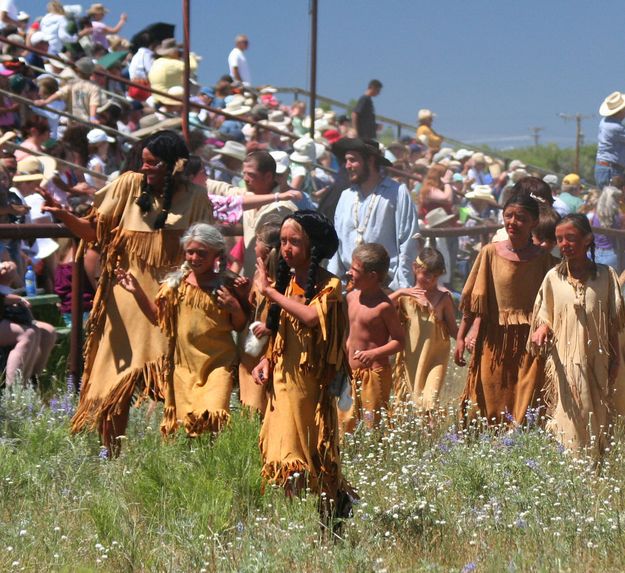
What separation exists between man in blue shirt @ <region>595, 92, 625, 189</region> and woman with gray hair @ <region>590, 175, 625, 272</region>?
192 cm

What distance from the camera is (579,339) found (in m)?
8.27

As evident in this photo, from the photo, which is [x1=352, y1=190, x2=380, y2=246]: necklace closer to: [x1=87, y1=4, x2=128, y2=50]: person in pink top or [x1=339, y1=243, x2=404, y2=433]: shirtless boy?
[x1=339, y1=243, x2=404, y2=433]: shirtless boy

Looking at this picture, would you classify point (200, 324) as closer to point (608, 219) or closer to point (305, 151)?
point (608, 219)

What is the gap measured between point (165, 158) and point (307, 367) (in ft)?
6.66

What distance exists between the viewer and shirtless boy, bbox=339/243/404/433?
28.6ft

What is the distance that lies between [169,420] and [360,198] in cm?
333

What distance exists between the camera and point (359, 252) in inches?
348

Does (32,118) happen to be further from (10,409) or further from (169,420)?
(169,420)

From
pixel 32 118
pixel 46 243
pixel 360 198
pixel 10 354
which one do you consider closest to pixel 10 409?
pixel 10 354

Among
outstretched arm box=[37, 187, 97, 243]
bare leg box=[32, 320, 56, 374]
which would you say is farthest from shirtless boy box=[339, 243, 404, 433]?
bare leg box=[32, 320, 56, 374]

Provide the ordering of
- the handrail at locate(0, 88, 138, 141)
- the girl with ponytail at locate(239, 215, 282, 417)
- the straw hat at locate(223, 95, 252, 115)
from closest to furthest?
the girl with ponytail at locate(239, 215, 282, 417) < the handrail at locate(0, 88, 138, 141) < the straw hat at locate(223, 95, 252, 115)

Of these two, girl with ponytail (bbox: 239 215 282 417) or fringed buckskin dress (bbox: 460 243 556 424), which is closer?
girl with ponytail (bbox: 239 215 282 417)

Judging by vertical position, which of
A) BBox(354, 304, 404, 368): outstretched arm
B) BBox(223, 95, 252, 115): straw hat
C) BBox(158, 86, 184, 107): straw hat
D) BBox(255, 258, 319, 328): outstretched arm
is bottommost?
BBox(354, 304, 404, 368): outstretched arm

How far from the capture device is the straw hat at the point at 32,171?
38.7 ft
